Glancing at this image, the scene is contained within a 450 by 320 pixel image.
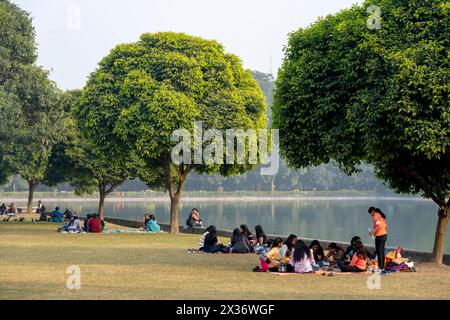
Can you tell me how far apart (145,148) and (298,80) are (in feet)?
44.9

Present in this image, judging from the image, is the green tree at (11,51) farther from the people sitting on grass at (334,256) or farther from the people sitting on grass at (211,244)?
the people sitting on grass at (334,256)

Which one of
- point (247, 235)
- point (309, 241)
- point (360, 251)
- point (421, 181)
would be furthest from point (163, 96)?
point (360, 251)

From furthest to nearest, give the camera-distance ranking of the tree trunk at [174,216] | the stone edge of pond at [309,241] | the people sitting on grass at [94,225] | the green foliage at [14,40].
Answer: the green foliage at [14,40] → the tree trunk at [174,216] → the people sitting on grass at [94,225] → the stone edge of pond at [309,241]

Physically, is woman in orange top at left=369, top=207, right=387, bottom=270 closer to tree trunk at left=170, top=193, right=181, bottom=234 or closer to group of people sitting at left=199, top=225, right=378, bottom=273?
group of people sitting at left=199, top=225, right=378, bottom=273

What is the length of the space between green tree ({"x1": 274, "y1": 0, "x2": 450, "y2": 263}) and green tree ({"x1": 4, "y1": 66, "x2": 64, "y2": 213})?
73.8ft

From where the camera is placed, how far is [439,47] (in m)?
22.0

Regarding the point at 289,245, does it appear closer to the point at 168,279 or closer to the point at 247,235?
the point at 168,279

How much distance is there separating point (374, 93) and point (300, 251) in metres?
4.87

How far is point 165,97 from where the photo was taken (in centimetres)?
3697

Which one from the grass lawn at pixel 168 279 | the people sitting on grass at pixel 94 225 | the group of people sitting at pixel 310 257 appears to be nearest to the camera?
the grass lawn at pixel 168 279

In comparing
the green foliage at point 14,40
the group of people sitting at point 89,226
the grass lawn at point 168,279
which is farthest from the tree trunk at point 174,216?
the green foliage at point 14,40

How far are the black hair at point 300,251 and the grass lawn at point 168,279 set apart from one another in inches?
27.5

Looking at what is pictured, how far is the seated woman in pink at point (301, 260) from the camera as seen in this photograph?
21281 mm

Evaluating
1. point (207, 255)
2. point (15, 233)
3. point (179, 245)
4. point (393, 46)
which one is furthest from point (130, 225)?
point (393, 46)
